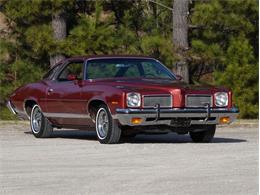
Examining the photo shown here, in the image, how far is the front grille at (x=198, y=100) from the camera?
1574cm

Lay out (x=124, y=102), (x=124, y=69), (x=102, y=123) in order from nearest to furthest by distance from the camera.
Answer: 1. (x=124, y=102)
2. (x=102, y=123)
3. (x=124, y=69)

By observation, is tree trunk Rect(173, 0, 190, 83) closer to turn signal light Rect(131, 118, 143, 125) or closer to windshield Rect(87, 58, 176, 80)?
windshield Rect(87, 58, 176, 80)

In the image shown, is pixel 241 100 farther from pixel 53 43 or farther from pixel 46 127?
pixel 46 127

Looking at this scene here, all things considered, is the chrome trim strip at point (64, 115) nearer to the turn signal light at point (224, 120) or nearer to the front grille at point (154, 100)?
the front grille at point (154, 100)

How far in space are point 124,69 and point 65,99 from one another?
3.73 feet

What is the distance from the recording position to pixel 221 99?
16.2 metres

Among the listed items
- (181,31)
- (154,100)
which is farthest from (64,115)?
(181,31)

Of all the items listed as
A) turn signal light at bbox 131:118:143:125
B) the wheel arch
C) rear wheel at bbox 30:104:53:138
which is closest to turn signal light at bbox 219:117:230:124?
turn signal light at bbox 131:118:143:125

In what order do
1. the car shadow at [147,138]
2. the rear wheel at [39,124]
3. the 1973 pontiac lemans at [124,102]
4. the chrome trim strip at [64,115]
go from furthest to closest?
the rear wheel at [39,124]
the car shadow at [147,138]
the chrome trim strip at [64,115]
the 1973 pontiac lemans at [124,102]

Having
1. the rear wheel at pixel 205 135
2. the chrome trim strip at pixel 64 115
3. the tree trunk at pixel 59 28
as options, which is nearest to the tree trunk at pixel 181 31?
the tree trunk at pixel 59 28

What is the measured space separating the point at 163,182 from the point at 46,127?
24.3 ft

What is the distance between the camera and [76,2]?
97.0 ft

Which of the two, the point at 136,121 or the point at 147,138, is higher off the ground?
the point at 136,121

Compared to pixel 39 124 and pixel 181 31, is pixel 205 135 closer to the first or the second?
pixel 39 124
